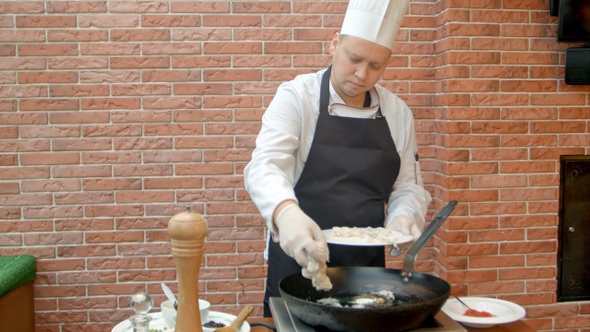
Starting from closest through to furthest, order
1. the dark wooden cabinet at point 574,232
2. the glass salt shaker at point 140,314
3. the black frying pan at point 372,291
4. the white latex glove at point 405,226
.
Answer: the black frying pan at point 372,291 < the glass salt shaker at point 140,314 < the white latex glove at point 405,226 < the dark wooden cabinet at point 574,232

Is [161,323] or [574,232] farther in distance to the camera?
[574,232]

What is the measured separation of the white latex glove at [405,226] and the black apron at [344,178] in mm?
142

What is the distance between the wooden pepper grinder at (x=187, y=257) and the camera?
1395 millimetres

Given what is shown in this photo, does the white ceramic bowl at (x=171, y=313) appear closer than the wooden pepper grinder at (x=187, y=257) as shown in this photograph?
No

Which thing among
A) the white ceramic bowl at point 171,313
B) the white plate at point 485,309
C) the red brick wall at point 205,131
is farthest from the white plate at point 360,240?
the red brick wall at point 205,131

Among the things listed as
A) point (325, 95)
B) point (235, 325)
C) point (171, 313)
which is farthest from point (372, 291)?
point (325, 95)

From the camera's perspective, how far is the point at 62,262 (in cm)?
331

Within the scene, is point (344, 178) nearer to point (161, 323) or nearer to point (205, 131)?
point (161, 323)

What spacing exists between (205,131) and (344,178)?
1339 mm

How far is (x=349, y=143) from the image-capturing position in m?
2.17

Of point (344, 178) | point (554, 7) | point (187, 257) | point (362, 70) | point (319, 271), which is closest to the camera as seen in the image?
point (187, 257)

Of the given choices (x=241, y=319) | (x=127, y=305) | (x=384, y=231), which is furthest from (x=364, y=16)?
(x=127, y=305)

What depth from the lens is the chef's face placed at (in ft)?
6.68

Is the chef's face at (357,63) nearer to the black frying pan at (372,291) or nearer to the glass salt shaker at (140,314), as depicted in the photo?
the black frying pan at (372,291)
